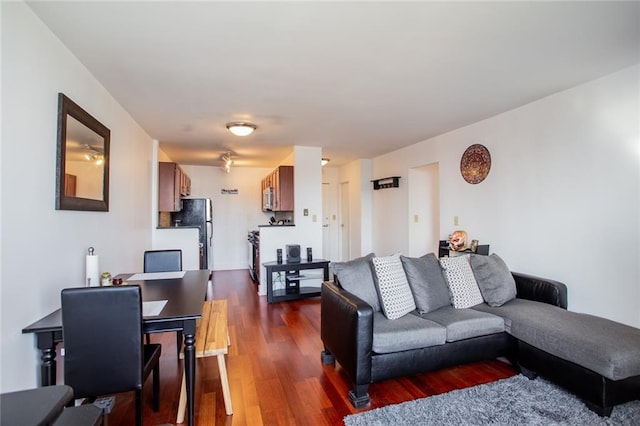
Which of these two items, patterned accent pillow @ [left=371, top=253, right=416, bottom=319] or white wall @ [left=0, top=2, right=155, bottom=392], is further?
patterned accent pillow @ [left=371, top=253, right=416, bottom=319]

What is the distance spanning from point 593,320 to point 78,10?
3900 mm

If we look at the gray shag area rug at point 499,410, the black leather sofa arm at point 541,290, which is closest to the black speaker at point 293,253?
the black leather sofa arm at point 541,290

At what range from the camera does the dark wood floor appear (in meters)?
2.02

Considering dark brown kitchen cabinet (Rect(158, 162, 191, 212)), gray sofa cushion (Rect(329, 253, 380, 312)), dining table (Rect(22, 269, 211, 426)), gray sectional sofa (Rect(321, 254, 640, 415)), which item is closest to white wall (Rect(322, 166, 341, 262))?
dark brown kitchen cabinet (Rect(158, 162, 191, 212))

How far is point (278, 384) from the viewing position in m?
2.39

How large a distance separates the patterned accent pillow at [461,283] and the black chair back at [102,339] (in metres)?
2.43

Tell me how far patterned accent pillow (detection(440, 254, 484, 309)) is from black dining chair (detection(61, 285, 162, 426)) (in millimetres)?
2431

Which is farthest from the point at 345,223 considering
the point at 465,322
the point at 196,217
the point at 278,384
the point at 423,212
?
the point at 278,384

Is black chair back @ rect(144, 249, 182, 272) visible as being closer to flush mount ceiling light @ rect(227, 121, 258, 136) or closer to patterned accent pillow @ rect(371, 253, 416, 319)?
flush mount ceiling light @ rect(227, 121, 258, 136)

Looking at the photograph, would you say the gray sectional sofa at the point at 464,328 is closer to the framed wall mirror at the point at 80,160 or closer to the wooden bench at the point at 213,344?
the wooden bench at the point at 213,344

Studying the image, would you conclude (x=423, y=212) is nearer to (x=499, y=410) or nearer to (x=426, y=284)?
(x=426, y=284)

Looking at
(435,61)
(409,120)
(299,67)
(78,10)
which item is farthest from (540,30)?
(78,10)

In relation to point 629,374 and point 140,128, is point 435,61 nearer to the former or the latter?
point 629,374

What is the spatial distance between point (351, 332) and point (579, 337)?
4.92 ft
